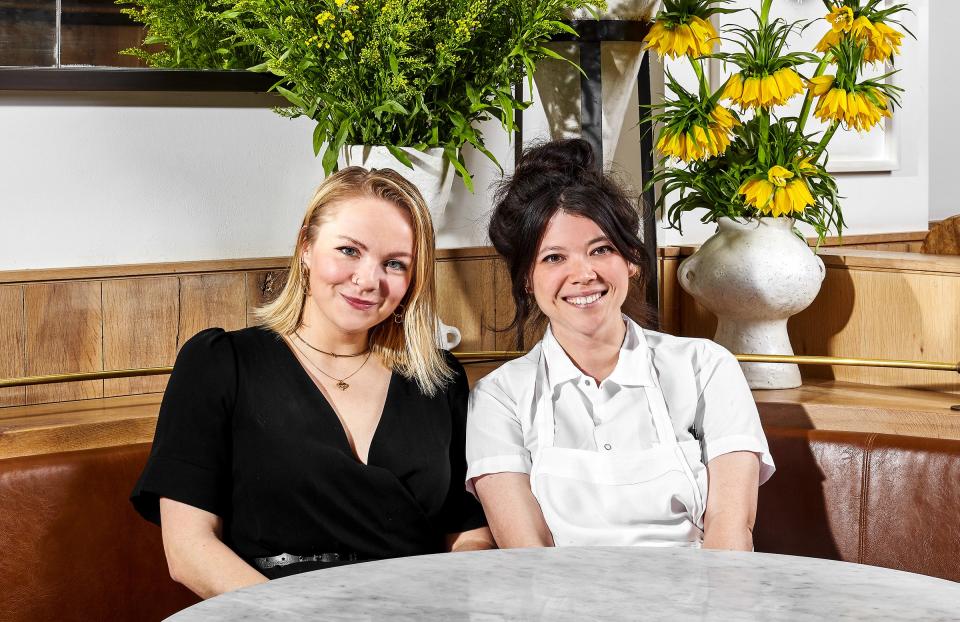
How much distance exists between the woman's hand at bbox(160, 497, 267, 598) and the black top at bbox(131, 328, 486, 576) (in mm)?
22

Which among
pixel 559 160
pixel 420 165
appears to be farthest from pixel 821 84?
pixel 420 165

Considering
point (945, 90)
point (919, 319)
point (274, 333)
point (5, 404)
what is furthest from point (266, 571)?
point (945, 90)

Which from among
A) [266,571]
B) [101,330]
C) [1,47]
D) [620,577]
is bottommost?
[266,571]

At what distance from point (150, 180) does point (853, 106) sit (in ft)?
4.25

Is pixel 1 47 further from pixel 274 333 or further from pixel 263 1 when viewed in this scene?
pixel 274 333

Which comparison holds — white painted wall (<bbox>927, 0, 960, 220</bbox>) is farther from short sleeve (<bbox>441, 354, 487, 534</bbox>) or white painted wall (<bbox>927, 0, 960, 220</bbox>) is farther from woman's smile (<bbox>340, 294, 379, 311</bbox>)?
woman's smile (<bbox>340, 294, 379, 311</bbox>)

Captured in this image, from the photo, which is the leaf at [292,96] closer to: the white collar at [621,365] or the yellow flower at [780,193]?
the white collar at [621,365]

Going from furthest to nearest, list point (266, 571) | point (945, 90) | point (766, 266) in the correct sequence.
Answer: point (945, 90) < point (766, 266) < point (266, 571)

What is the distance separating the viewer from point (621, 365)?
1.73 metres

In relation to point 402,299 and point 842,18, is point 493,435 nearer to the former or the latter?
point 402,299

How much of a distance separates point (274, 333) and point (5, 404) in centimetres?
57

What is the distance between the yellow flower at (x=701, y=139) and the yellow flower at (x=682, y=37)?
4.9 inches

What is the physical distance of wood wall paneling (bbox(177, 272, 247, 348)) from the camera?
2.10 m

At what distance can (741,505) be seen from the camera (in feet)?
5.33
